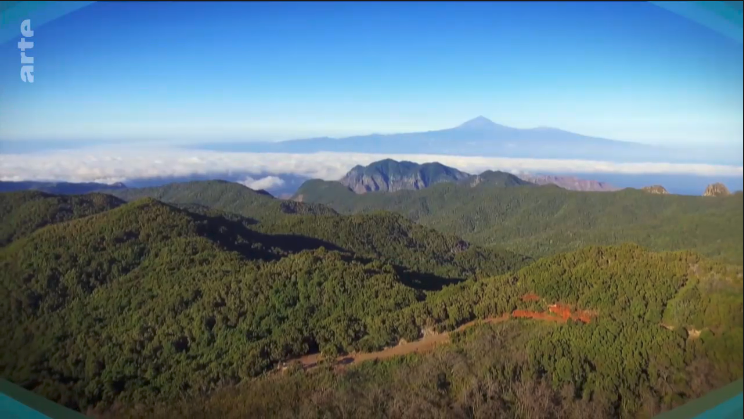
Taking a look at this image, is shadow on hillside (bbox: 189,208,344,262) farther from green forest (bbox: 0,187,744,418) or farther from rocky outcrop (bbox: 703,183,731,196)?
rocky outcrop (bbox: 703,183,731,196)

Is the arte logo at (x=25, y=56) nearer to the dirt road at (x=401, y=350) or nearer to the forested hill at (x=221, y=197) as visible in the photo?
the forested hill at (x=221, y=197)

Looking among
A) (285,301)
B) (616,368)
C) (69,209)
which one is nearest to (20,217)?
(69,209)

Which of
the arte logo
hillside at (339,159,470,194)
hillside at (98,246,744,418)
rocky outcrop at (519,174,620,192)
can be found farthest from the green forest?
the arte logo

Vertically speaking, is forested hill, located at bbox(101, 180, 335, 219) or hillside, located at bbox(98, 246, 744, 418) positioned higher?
forested hill, located at bbox(101, 180, 335, 219)

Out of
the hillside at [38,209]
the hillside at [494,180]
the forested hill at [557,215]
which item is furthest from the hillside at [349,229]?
the hillside at [494,180]

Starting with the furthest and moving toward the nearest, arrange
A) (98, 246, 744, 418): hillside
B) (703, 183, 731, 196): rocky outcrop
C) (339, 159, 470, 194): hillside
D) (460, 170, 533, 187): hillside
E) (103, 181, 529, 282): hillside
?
(103, 181, 529, 282): hillside
(460, 170, 533, 187): hillside
(339, 159, 470, 194): hillside
(703, 183, 731, 196): rocky outcrop
(98, 246, 744, 418): hillside

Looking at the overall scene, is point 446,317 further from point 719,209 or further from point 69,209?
point 69,209
